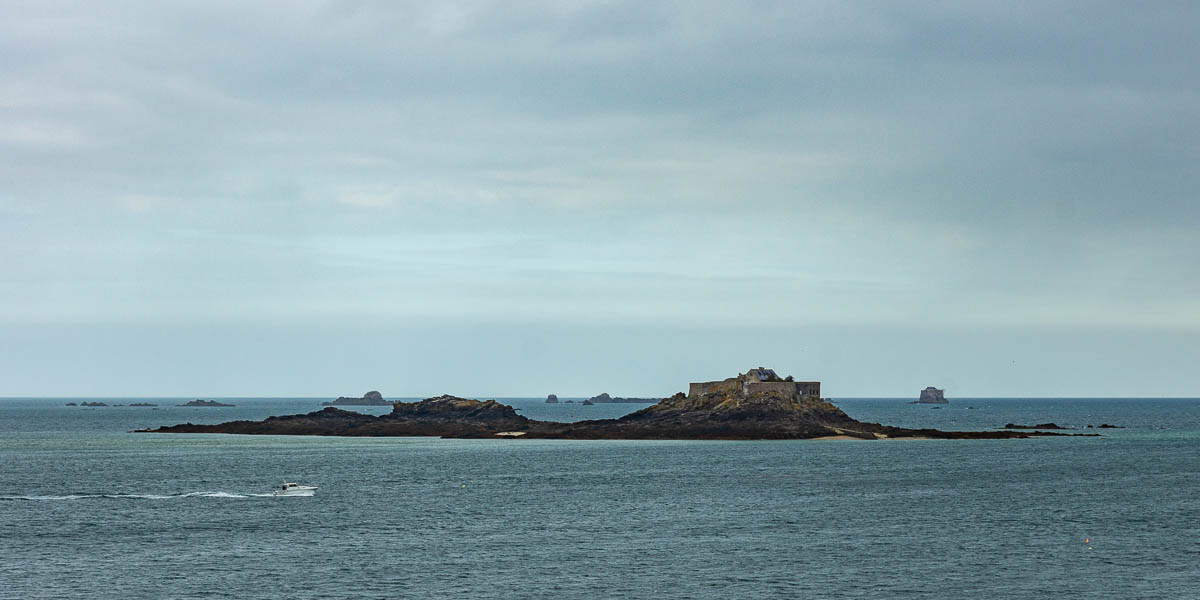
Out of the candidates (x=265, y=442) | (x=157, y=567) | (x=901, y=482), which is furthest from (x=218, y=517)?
(x=265, y=442)

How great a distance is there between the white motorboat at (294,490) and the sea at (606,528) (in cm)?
149

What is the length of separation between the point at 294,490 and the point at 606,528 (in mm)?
36494

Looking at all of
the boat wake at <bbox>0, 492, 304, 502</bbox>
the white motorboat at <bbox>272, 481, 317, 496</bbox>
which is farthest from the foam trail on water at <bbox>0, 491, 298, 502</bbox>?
the white motorboat at <bbox>272, 481, 317, 496</bbox>

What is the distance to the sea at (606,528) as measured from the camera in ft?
182

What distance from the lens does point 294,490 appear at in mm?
99625

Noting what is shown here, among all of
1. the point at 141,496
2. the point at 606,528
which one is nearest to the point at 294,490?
the point at 141,496

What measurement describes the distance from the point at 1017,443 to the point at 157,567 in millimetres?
144427

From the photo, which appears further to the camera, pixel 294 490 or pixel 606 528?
pixel 294 490

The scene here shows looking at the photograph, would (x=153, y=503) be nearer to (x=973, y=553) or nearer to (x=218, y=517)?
(x=218, y=517)

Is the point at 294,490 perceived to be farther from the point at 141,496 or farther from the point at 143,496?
the point at 141,496

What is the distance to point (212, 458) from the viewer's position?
142625mm

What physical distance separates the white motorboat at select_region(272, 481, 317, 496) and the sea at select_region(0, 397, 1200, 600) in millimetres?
1494

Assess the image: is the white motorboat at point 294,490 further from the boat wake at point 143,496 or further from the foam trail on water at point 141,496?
the foam trail on water at point 141,496

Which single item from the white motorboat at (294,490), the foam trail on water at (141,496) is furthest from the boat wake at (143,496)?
the white motorboat at (294,490)
